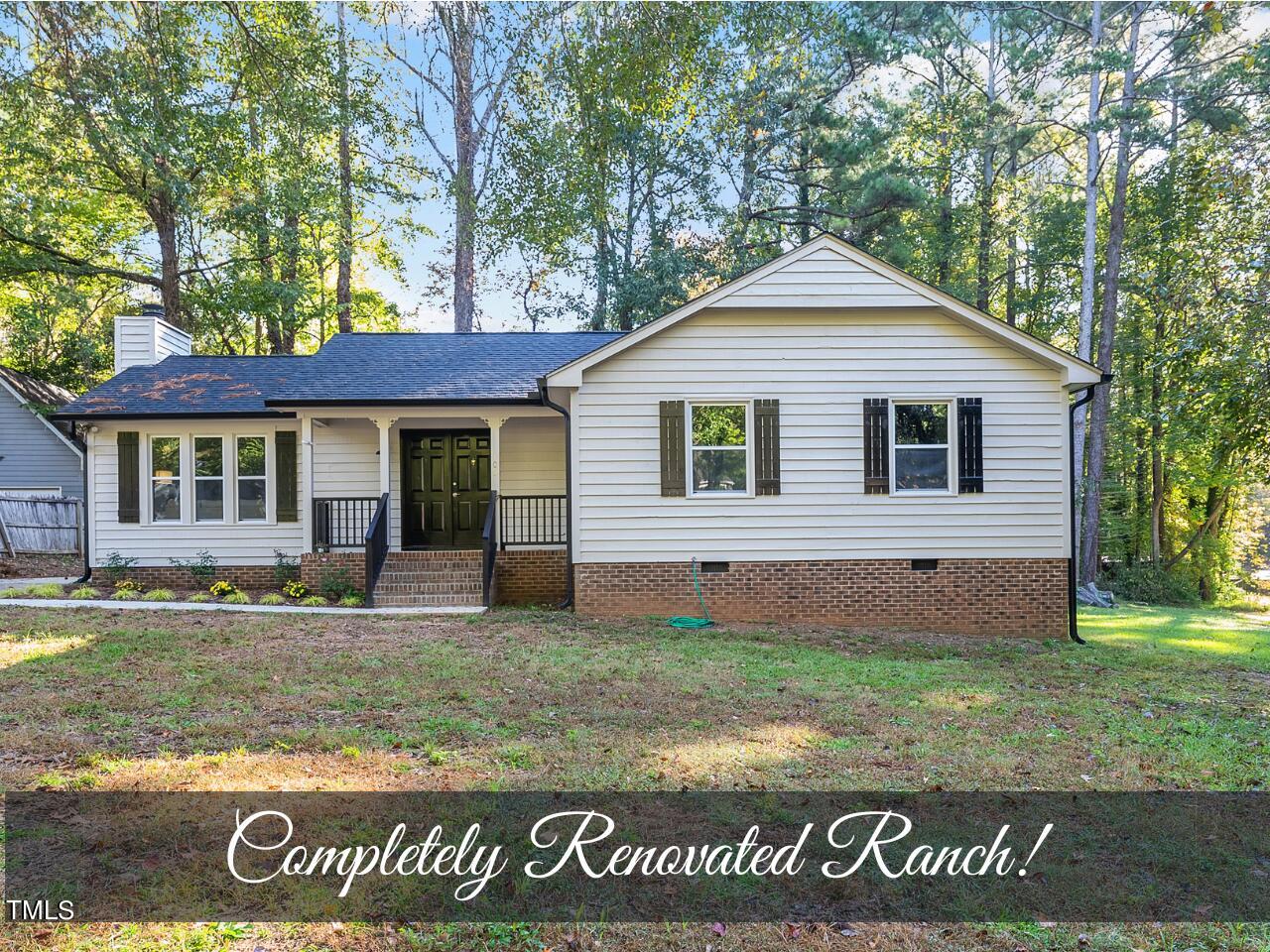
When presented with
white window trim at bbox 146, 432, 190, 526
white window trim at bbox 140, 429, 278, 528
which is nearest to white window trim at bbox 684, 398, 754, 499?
white window trim at bbox 140, 429, 278, 528

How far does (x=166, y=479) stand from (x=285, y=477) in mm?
2136

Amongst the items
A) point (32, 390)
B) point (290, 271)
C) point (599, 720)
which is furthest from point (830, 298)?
point (32, 390)

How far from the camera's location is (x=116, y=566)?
12.6 metres

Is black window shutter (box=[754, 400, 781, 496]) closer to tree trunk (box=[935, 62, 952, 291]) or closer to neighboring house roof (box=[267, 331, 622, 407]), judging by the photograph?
neighboring house roof (box=[267, 331, 622, 407])

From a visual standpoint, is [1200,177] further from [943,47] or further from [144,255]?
[144,255]

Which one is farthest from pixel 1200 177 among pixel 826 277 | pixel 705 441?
pixel 705 441

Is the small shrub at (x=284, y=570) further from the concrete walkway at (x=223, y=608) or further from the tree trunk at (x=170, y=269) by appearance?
the tree trunk at (x=170, y=269)

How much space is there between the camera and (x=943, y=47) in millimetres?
21969

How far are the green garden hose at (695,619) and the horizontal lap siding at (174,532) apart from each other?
279 inches

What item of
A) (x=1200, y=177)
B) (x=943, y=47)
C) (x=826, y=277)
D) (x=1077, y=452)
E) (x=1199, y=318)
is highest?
(x=943, y=47)

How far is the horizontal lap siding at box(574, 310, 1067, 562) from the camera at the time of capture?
403 inches

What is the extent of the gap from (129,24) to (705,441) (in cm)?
759

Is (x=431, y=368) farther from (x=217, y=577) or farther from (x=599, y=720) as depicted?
(x=599, y=720)

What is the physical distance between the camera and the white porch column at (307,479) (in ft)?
39.1
